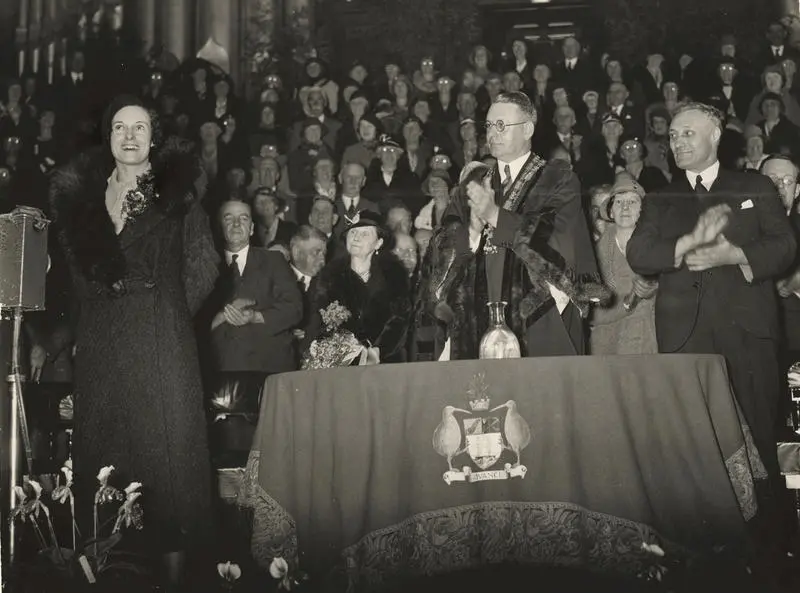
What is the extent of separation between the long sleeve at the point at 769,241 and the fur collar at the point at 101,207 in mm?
2248

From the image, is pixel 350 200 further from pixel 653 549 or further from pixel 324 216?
pixel 653 549

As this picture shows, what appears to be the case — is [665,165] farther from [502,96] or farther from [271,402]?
[271,402]

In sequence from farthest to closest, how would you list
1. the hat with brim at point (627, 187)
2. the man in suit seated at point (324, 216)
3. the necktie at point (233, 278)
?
the man in suit seated at point (324, 216) < the necktie at point (233, 278) < the hat with brim at point (627, 187)

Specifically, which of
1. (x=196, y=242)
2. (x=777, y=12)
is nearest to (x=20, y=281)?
(x=196, y=242)

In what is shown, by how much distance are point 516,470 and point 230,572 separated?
1195mm

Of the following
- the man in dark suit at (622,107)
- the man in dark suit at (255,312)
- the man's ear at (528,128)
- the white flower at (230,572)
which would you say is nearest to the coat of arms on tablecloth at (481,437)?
the white flower at (230,572)

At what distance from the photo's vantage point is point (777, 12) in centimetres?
524

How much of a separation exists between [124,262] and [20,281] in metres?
0.43

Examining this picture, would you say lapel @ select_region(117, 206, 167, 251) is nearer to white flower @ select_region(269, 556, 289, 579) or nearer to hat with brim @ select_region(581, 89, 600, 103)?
white flower @ select_region(269, 556, 289, 579)

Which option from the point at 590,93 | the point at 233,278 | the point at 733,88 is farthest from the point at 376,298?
the point at 733,88

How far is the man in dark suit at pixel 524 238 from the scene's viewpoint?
11.1 feet

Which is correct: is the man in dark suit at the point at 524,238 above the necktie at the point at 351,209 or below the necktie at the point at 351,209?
below

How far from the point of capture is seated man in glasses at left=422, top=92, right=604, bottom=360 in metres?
3.39

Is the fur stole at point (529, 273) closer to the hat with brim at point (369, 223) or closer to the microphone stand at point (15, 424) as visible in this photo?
the hat with brim at point (369, 223)
